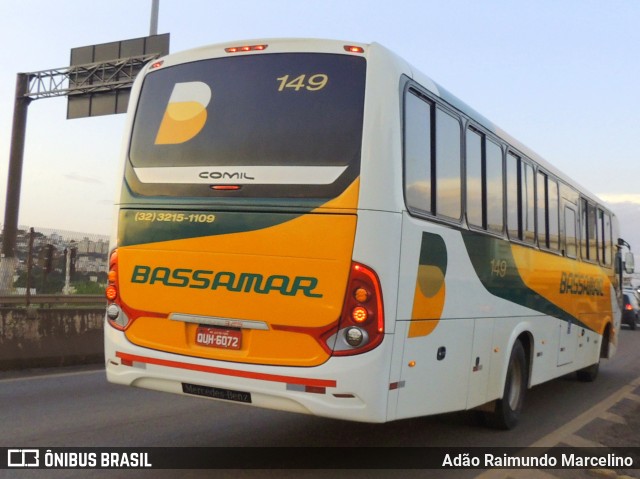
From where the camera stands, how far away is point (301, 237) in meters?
5.40

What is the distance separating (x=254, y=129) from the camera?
5809 millimetres

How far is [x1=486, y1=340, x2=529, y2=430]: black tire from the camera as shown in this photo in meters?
7.77

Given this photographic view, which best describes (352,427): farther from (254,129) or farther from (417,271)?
(254,129)

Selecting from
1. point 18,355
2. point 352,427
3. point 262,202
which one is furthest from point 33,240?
point 262,202

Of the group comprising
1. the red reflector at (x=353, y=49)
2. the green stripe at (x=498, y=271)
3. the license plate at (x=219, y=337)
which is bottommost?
the license plate at (x=219, y=337)

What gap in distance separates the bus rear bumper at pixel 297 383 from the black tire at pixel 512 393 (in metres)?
2.95

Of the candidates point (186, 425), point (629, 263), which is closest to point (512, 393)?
point (186, 425)

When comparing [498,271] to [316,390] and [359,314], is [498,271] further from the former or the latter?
[316,390]

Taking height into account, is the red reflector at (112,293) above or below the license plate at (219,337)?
above

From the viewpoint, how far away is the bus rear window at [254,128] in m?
5.52

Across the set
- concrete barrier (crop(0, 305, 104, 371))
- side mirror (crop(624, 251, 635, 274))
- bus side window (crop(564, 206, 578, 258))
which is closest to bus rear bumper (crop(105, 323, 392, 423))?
concrete barrier (crop(0, 305, 104, 371))

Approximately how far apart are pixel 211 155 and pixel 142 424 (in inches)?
118

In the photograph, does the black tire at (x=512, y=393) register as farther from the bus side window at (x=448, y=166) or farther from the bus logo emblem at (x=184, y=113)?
the bus logo emblem at (x=184, y=113)

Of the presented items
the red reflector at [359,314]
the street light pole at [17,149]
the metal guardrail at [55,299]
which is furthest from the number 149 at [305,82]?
the street light pole at [17,149]
